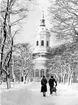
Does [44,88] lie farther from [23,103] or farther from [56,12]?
[23,103]

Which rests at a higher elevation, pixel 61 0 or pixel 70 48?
pixel 61 0

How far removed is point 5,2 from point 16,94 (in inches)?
280

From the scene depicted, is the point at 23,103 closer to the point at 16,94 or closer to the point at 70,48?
the point at 16,94

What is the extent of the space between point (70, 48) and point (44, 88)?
3512 millimetres

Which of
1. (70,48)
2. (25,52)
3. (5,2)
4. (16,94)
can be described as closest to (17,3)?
(5,2)

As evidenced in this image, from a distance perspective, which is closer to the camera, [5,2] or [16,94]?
[16,94]

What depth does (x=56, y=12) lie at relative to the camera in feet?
Result: 66.8

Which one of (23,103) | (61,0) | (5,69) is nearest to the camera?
(23,103)

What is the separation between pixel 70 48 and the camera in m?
22.1

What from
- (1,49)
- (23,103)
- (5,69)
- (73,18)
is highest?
(73,18)

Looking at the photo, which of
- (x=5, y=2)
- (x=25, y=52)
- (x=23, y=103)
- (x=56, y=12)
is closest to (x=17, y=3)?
(x=5, y=2)

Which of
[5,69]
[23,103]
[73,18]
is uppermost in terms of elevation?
[73,18]

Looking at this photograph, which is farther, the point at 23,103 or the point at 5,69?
the point at 5,69

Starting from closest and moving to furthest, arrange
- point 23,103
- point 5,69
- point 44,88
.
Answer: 1. point 23,103
2. point 44,88
3. point 5,69
